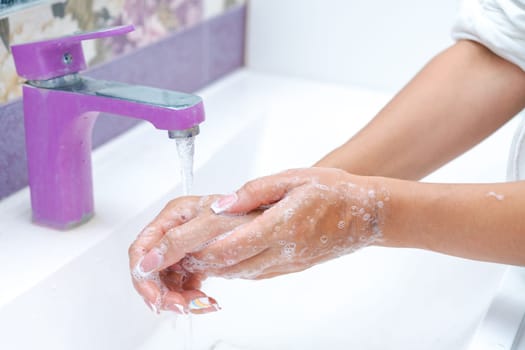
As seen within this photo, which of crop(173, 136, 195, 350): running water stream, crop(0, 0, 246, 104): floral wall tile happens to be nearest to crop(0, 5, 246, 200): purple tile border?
crop(0, 0, 246, 104): floral wall tile

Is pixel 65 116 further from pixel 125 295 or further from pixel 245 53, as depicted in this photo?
pixel 245 53

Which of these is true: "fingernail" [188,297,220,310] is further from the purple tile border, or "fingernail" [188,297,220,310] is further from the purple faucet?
the purple tile border

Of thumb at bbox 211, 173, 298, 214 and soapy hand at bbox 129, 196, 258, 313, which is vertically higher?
thumb at bbox 211, 173, 298, 214

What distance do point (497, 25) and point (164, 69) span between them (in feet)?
1.53

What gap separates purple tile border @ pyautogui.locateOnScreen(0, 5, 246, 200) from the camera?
728 mm

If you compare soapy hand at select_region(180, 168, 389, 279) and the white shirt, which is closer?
soapy hand at select_region(180, 168, 389, 279)

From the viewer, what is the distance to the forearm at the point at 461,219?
0.54 meters

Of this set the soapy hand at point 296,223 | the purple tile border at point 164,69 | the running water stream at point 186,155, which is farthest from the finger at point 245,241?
the purple tile border at point 164,69

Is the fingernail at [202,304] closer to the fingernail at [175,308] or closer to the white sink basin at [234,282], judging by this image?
the fingernail at [175,308]

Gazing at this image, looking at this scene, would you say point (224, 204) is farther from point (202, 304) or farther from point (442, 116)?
point (442, 116)

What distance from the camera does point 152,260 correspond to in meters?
0.59

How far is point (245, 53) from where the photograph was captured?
1.22 m

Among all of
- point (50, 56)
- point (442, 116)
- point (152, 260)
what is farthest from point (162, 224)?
point (442, 116)

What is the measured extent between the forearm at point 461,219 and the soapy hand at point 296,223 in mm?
16
